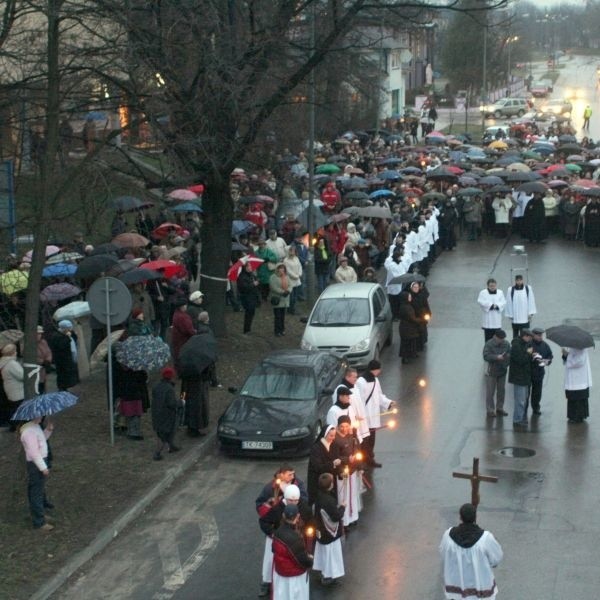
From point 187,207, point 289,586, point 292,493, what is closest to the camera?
point 289,586

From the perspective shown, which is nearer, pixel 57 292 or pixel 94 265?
pixel 57 292

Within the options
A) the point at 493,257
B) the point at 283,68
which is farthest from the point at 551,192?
the point at 283,68

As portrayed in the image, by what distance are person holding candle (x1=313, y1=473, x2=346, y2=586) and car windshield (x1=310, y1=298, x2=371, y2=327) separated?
33.1 ft

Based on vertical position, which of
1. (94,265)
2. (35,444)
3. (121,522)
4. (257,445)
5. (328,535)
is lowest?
(121,522)

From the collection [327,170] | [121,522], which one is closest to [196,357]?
[121,522]

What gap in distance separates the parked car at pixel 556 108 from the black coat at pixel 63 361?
226 feet

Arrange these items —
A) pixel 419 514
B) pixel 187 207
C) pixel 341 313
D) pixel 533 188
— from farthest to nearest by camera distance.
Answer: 1. pixel 533 188
2. pixel 187 207
3. pixel 341 313
4. pixel 419 514

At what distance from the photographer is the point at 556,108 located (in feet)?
301

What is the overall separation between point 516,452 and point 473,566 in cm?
670

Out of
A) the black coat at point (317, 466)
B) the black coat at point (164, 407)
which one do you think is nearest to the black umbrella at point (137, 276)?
the black coat at point (164, 407)

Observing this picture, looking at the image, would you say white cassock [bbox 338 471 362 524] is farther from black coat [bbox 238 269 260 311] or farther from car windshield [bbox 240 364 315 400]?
black coat [bbox 238 269 260 311]

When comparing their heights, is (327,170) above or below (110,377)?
above

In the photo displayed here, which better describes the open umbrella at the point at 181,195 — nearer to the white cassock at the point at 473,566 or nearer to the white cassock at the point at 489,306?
the white cassock at the point at 489,306

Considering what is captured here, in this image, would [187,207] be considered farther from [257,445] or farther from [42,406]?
[42,406]
